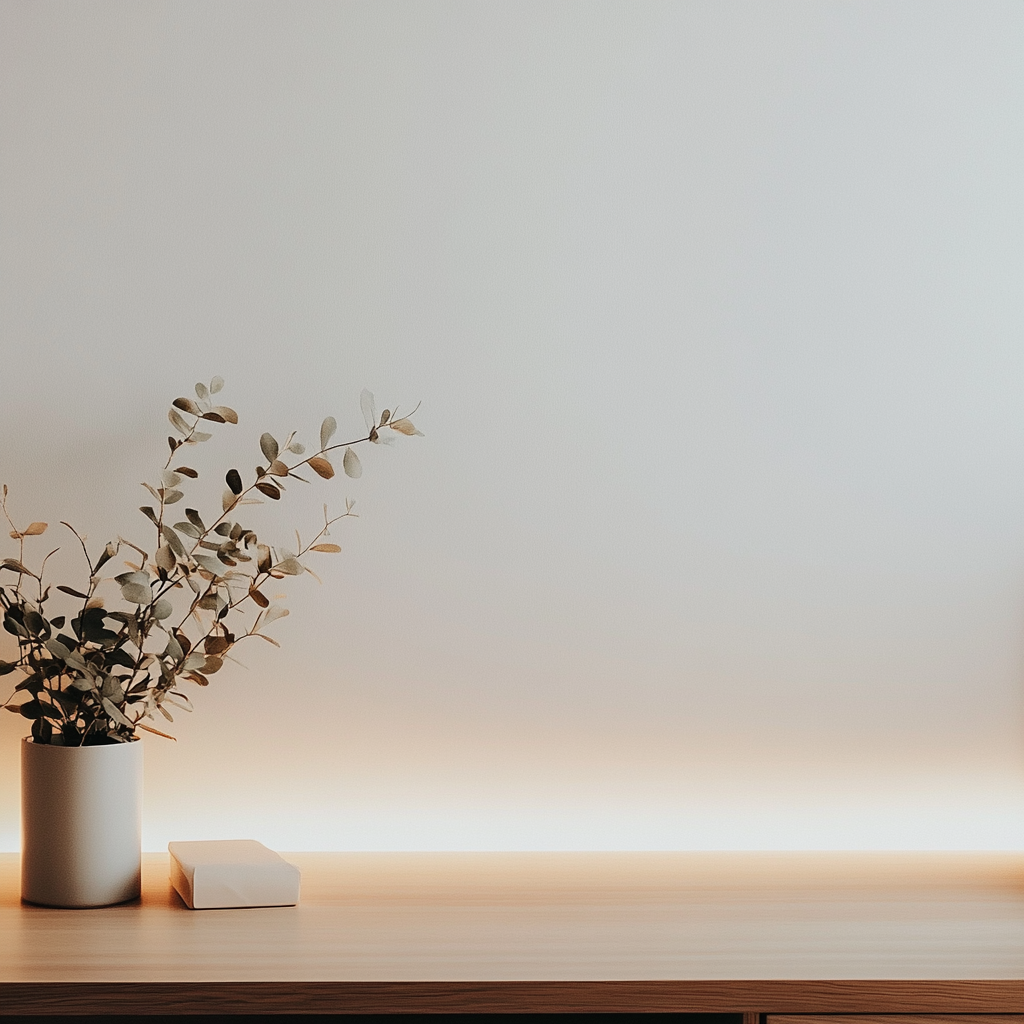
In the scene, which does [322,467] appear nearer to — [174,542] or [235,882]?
[174,542]

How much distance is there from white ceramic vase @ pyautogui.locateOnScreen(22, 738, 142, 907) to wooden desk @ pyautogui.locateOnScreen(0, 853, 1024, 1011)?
0.08 feet

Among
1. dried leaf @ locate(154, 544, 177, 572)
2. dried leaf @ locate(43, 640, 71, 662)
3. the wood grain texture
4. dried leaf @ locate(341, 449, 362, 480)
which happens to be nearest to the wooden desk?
the wood grain texture

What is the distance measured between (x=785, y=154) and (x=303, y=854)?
3.91 feet

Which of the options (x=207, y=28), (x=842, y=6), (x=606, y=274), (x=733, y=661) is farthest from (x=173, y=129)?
(x=733, y=661)

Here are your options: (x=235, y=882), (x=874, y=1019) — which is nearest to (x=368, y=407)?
(x=235, y=882)

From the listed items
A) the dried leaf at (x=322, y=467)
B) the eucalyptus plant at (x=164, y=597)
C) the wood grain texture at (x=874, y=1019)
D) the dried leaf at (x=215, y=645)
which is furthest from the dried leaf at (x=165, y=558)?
the wood grain texture at (x=874, y=1019)

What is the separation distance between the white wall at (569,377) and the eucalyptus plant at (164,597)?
0.05m

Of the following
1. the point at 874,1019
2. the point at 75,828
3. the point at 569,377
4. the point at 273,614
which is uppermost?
the point at 569,377

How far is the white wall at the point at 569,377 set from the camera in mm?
1533

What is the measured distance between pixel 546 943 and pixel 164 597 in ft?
2.29

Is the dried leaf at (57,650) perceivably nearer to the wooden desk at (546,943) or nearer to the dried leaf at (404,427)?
the wooden desk at (546,943)

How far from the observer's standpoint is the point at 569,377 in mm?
1577

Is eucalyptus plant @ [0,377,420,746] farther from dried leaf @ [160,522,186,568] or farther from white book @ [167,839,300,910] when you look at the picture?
white book @ [167,839,300,910]

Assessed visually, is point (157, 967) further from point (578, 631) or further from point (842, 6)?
point (842, 6)
